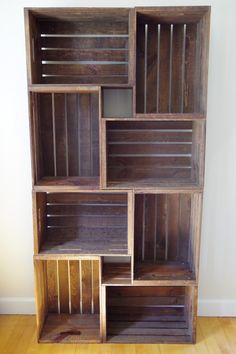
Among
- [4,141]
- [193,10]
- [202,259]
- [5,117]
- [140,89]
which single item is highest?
[193,10]

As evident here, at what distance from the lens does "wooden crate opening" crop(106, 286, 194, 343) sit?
221 centimetres

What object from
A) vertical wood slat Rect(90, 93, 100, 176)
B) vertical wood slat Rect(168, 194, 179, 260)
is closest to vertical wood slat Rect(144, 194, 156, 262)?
vertical wood slat Rect(168, 194, 179, 260)

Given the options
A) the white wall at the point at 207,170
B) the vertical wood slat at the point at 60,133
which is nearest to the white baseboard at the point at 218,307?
the white wall at the point at 207,170

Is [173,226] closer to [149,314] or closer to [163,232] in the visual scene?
[163,232]

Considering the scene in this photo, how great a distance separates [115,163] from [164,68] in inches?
24.5

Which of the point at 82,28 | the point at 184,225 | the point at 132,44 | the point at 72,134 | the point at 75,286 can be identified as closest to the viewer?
the point at 132,44

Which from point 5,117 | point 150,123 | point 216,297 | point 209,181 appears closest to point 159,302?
point 216,297

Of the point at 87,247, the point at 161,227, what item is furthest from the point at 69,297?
the point at 161,227

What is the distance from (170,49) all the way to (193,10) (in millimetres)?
292

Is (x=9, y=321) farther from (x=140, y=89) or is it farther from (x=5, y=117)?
(x=140, y=89)

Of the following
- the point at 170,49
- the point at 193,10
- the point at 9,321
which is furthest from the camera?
the point at 9,321

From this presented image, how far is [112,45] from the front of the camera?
210cm

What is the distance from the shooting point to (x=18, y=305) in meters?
2.46

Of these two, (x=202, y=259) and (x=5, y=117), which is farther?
(x=202, y=259)
